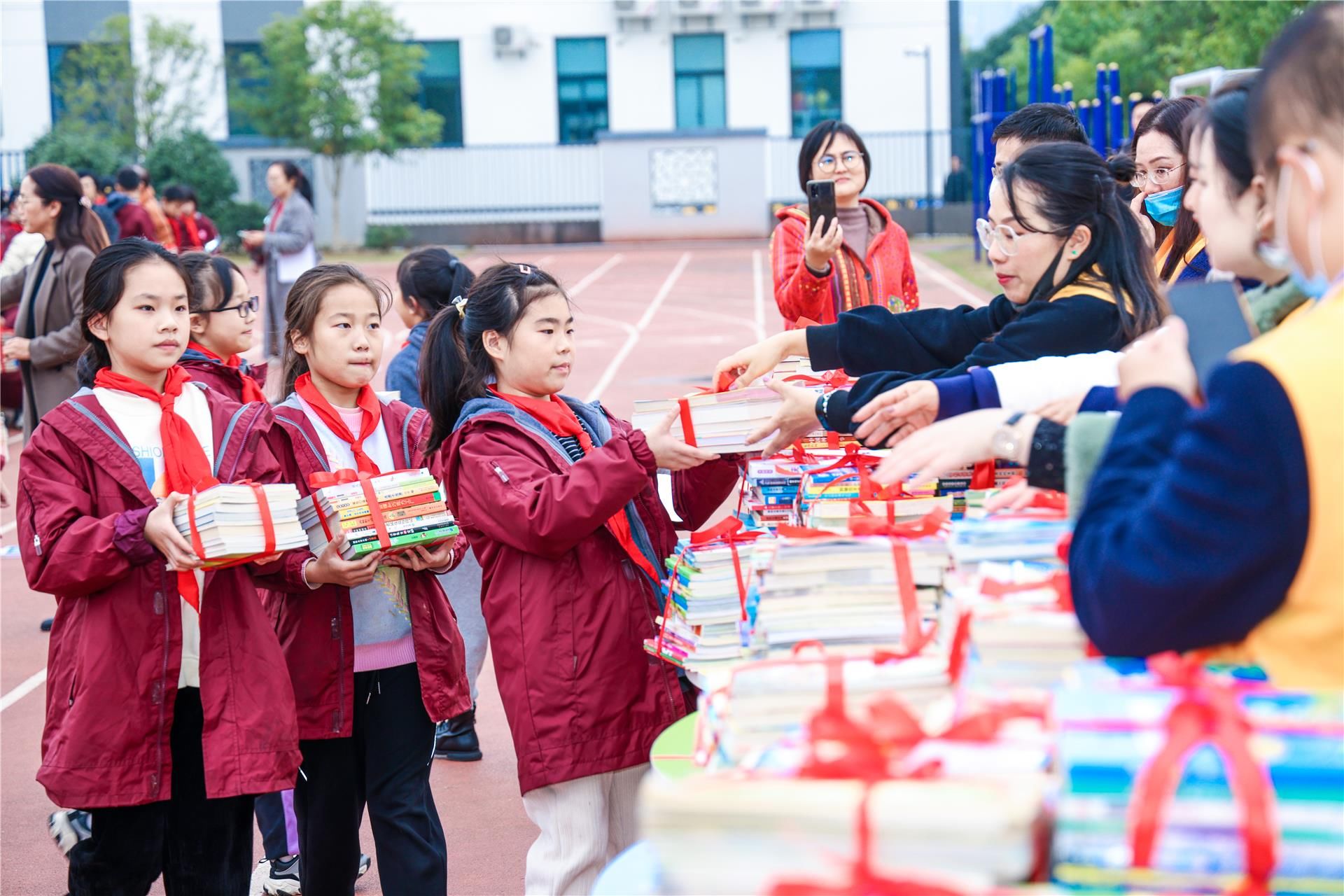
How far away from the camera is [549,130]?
37500mm

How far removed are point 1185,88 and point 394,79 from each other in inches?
834

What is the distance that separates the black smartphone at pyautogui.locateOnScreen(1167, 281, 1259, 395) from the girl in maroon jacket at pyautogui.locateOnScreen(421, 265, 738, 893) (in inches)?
55.4

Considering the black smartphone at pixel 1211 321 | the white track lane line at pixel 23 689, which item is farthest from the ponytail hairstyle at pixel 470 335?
the white track lane line at pixel 23 689

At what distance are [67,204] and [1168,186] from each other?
5366 millimetres

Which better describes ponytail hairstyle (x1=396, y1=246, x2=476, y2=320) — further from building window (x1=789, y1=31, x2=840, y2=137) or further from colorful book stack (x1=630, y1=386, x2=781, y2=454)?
building window (x1=789, y1=31, x2=840, y2=137)

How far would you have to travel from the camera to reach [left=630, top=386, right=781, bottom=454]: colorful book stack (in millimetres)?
3088

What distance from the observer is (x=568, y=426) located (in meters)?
3.64

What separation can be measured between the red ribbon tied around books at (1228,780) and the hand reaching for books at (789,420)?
59.8 inches

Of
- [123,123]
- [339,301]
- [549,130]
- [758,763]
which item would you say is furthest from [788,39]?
[758,763]

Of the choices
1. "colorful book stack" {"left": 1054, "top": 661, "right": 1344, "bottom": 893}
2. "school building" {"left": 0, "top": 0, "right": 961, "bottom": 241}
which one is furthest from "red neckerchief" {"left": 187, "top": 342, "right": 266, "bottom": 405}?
"school building" {"left": 0, "top": 0, "right": 961, "bottom": 241}

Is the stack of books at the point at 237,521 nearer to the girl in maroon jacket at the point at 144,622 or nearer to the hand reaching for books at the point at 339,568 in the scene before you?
the girl in maroon jacket at the point at 144,622

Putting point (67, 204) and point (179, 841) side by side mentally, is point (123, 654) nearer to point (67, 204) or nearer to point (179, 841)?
point (179, 841)

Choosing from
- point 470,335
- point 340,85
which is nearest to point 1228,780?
point 470,335

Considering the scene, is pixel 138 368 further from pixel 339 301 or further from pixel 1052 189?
pixel 1052 189
